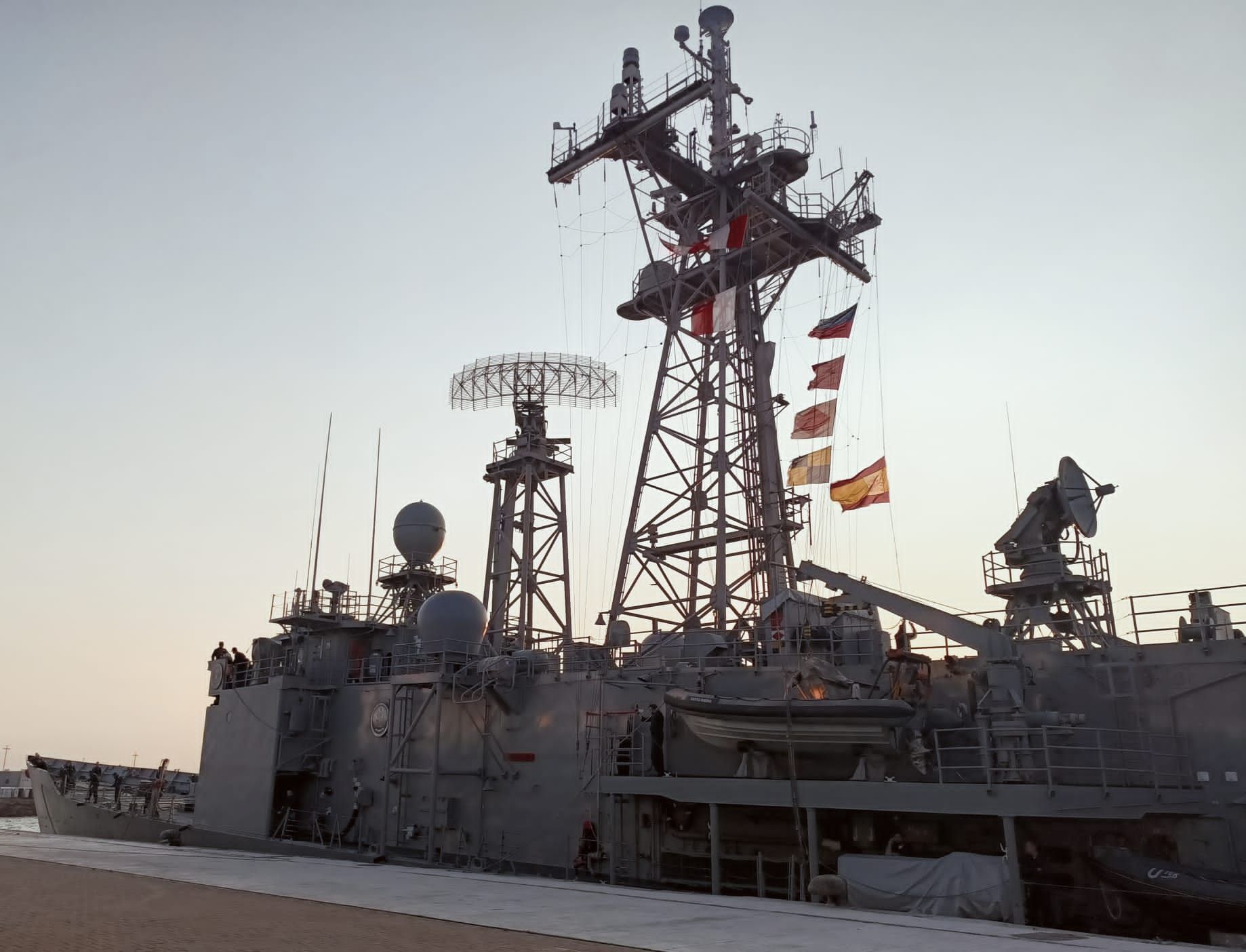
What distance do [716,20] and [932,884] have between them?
25033 millimetres

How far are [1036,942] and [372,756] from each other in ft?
57.8

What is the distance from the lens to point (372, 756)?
23.0 meters

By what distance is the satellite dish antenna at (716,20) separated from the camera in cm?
2848

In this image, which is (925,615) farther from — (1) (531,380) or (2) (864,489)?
(1) (531,380)

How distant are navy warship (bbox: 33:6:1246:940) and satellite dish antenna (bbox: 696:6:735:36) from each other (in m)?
0.08

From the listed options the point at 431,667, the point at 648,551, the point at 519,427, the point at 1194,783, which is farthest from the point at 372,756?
the point at 1194,783

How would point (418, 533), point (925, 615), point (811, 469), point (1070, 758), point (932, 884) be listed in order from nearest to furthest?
1. point (932, 884)
2. point (1070, 758)
3. point (925, 615)
4. point (811, 469)
5. point (418, 533)

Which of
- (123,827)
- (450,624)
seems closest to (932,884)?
(450,624)

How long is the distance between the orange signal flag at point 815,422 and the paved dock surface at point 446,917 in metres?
13.9

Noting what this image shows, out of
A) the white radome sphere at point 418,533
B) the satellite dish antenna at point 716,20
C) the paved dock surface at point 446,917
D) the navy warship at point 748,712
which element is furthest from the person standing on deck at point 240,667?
the satellite dish antenna at point 716,20

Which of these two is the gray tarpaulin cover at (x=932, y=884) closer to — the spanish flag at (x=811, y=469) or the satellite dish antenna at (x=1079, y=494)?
the satellite dish antenna at (x=1079, y=494)

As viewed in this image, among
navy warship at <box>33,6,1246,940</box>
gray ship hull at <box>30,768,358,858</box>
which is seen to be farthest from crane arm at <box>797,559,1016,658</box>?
gray ship hull at <box>30,768,358,858</box>

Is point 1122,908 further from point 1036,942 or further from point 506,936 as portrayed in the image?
point 506,936

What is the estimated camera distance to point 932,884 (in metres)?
12.2
